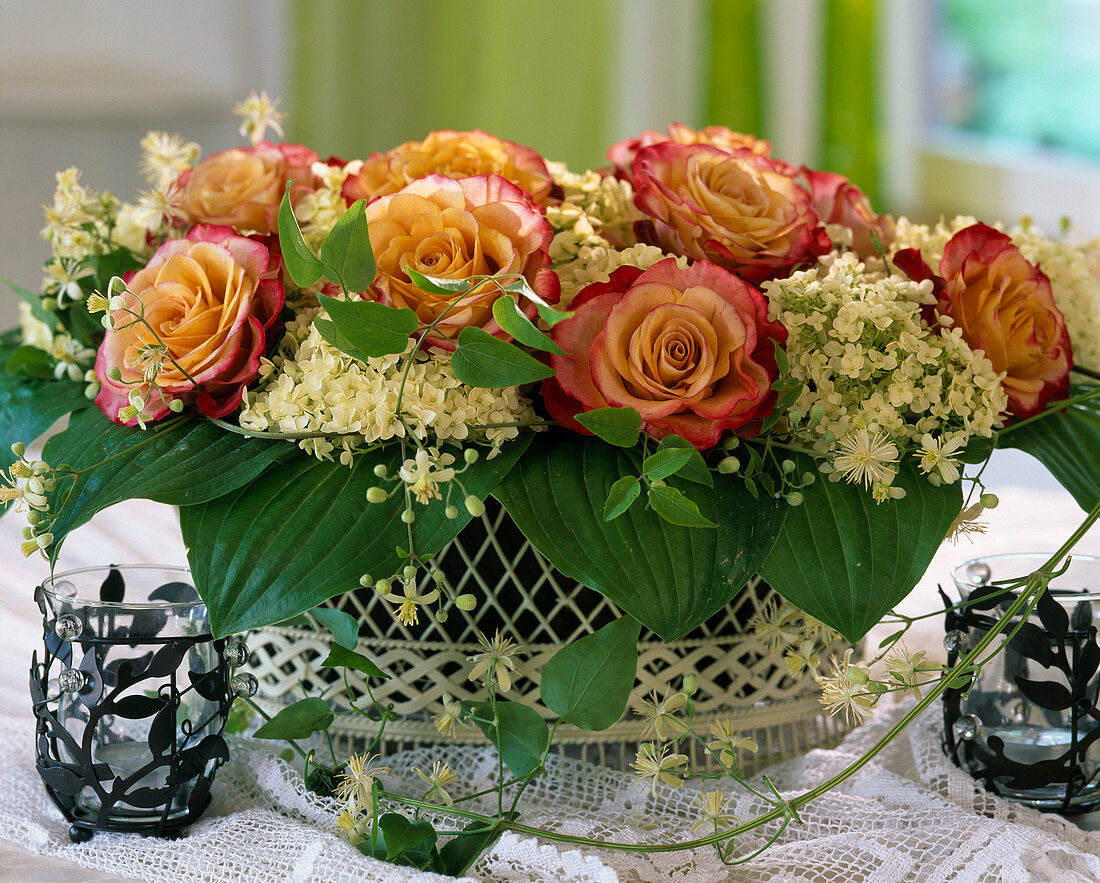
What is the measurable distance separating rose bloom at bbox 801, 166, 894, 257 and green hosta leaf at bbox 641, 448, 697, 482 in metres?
0.26

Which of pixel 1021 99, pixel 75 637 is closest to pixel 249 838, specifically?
pixel 75 637

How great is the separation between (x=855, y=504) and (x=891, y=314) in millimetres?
89

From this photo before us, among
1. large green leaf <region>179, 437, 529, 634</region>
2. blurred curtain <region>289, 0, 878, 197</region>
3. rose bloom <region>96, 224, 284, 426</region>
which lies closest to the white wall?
blurred curtain <region>289, 0, 878, 197</region>

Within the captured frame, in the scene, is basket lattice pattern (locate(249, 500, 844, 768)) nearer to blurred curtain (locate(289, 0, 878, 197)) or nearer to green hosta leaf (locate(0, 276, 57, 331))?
green hosta leaf (locate(0, 276, 57, 331))

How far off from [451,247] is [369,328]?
7cm

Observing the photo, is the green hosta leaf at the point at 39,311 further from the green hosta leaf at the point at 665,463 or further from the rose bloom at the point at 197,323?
the green hosta leaf at the point at 665,463

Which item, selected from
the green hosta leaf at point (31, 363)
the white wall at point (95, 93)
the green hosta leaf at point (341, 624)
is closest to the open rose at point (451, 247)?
the green hosta leaf at point (341, 624)

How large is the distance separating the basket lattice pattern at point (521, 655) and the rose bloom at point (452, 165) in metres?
0.19

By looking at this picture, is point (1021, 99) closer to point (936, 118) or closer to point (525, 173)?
point (936, 118)

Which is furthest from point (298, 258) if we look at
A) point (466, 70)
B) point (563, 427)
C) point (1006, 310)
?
point (466, 70)

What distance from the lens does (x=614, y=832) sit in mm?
468

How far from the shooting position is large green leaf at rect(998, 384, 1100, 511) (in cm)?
52

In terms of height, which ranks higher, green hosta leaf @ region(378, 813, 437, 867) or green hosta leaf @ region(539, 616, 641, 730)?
green hosta leaf @ region(539, 616, 641, 730)

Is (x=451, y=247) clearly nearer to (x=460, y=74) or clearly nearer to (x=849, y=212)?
(x=849, y=212)
